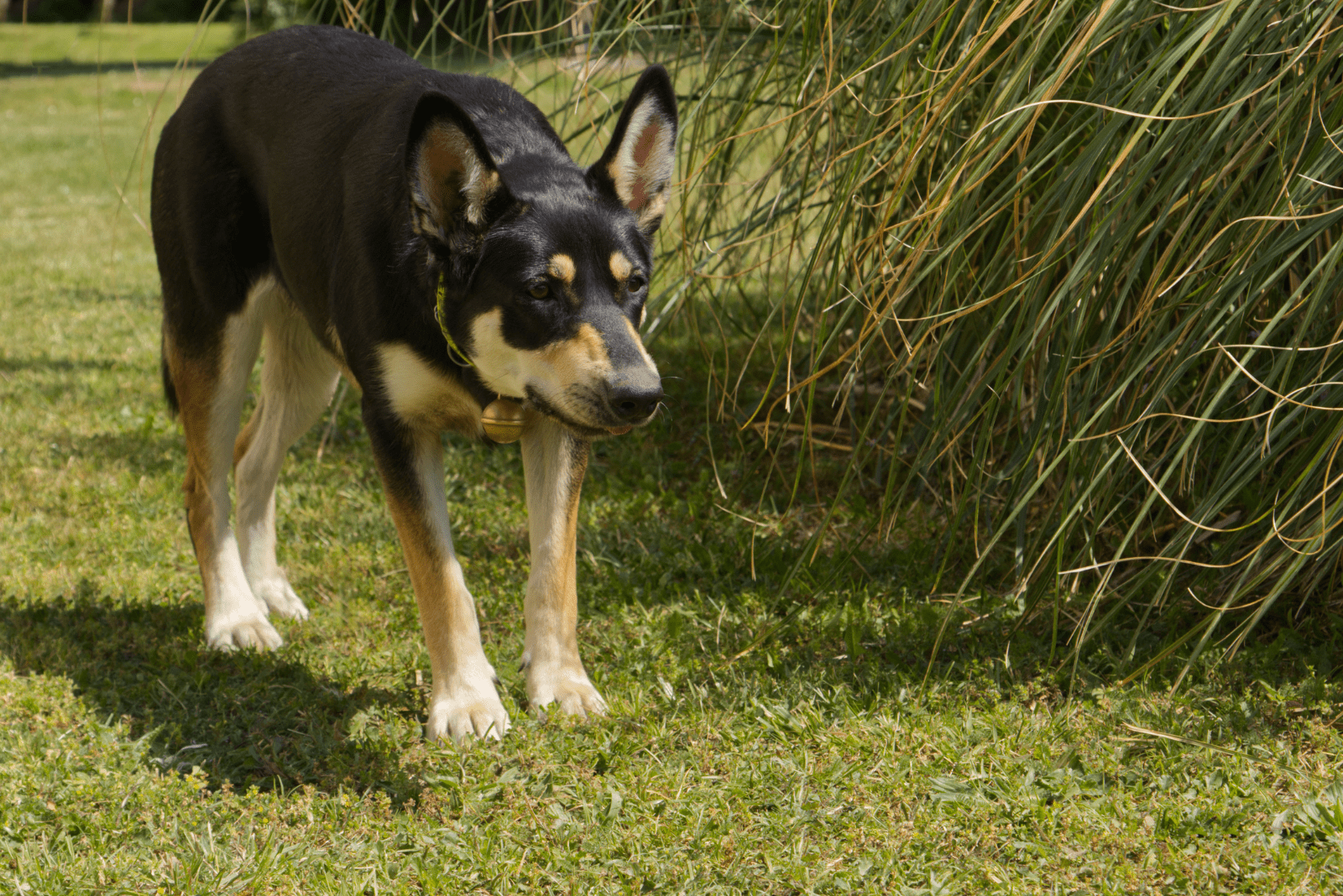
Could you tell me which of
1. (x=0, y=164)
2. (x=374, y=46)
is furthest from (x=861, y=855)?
(x=0, y=164)

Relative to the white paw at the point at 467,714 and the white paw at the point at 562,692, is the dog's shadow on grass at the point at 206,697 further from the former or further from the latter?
the white paw at the point at 562,692

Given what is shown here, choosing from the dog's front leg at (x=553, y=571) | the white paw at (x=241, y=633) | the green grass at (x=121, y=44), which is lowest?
the green grass at (x=121, y=44)

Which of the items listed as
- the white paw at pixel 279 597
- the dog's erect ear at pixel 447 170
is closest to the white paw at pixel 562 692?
the white paw at pixel 279 597

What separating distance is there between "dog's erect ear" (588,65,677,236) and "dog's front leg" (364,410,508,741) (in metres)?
0.84

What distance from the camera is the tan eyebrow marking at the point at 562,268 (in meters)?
2.73

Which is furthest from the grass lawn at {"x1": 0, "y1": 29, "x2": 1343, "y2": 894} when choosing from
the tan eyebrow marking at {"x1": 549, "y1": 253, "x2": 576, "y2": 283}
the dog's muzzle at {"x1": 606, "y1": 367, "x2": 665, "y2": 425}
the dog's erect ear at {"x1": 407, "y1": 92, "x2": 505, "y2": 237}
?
the dog's erect ear at {"x1": 407, "y1": 92, "x2": 505, "y2": 237}

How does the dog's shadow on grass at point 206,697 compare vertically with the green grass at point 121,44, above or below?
above

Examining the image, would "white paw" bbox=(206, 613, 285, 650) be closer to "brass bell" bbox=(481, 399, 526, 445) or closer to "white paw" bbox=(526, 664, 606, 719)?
"white paw" bbox=(526, 664, 606, 719)

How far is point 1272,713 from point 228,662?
2972 mm

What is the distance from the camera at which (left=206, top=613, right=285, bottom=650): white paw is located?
356 centimetres

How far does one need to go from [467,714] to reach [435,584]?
353 millimetres

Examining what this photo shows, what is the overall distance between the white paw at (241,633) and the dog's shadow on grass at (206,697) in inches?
1.8

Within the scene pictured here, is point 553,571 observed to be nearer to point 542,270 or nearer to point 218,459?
point 542,270

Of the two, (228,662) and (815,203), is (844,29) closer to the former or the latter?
(815,203)
